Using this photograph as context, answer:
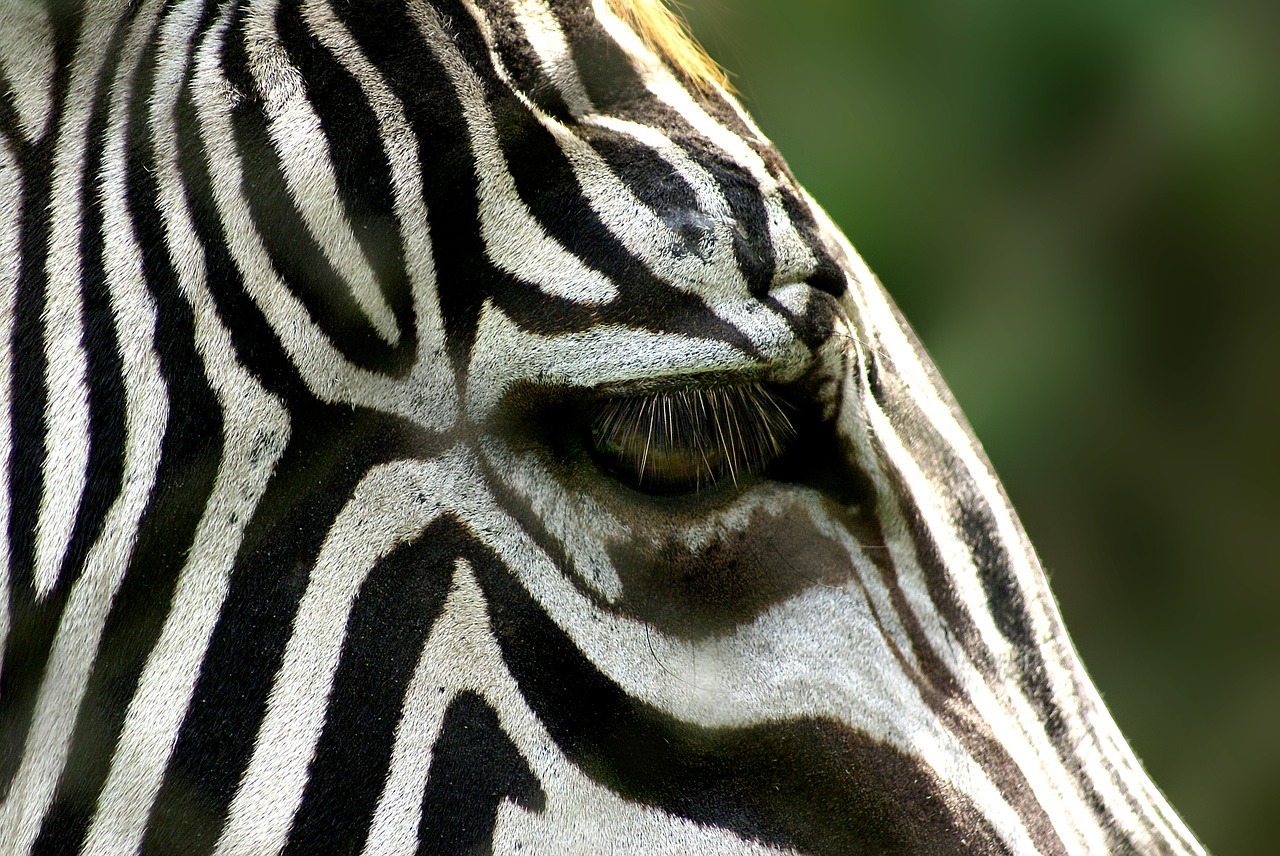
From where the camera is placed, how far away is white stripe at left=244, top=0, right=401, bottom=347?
1.29 metres

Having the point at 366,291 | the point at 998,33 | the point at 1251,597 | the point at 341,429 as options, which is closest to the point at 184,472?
the point at 341,429

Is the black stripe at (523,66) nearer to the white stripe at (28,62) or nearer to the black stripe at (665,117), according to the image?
the black stripe at (665,117)

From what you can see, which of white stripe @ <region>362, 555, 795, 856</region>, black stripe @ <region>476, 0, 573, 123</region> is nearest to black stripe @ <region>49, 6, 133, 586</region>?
white stripe @ <region>362, 555, 795, 856</region>

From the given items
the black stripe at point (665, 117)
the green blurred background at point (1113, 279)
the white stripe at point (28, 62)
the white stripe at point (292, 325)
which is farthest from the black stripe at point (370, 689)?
the green blurred background at point (1113, 279)

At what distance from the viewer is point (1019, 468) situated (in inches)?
264

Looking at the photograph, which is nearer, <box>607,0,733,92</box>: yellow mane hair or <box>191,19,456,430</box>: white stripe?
Result: <box>191,19,456,430</box>: white stripe

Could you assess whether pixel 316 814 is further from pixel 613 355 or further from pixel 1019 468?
pixel 1019 468

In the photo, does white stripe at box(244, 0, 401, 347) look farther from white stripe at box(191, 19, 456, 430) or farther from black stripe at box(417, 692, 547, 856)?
black stripe at box(417, 692, 547, 856)

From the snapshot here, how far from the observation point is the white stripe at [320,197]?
1286 millimetres

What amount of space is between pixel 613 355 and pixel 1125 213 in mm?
6964

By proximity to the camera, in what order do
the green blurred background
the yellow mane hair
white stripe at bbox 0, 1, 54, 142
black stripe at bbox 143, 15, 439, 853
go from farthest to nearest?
the green blurred background, the yellow mane hair, white stripe at bbox 0, 1, 54, 142, black stripe at bbox 143, 15, 439, 853

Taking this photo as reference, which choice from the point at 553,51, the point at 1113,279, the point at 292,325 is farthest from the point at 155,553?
the point at 1113,279

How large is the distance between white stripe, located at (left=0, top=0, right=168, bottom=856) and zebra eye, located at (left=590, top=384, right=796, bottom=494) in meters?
0.53

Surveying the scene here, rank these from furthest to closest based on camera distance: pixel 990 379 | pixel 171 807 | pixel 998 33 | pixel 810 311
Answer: pixel 998 33 → pixel 990 379 → pixel 810 311 → pixel 171 807
